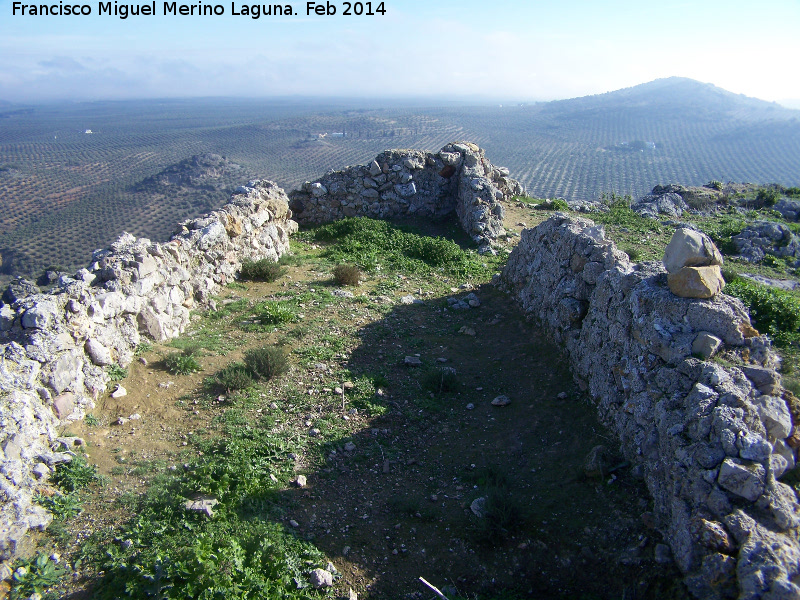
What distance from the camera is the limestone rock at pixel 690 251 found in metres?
5.36

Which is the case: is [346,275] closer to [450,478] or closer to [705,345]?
[450,478]

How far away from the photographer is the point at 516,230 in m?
15.5

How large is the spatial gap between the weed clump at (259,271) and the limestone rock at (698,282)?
8476 mm

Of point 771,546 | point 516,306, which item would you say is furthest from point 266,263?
point 771,546

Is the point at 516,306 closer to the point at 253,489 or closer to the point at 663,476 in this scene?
the point at 663,476

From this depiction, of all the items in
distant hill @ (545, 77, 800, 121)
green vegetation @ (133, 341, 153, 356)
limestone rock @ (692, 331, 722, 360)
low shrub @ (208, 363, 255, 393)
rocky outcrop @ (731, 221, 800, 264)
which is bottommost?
low shrub @ (208, 363, 255, 393)

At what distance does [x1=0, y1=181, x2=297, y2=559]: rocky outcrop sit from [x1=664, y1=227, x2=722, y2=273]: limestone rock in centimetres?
730

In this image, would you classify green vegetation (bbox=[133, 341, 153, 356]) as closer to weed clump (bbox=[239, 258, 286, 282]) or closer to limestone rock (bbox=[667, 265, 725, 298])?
weed clump (bbox=[239, 258, 286, 282])

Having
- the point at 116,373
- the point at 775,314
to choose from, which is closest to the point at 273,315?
the point at 116,373

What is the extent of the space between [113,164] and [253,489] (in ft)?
256

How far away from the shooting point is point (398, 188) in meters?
16.4

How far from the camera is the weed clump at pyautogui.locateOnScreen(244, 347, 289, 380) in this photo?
7426 mm

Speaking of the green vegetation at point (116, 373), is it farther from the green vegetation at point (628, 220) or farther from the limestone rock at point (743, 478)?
the green vegetation at point (628, 220)

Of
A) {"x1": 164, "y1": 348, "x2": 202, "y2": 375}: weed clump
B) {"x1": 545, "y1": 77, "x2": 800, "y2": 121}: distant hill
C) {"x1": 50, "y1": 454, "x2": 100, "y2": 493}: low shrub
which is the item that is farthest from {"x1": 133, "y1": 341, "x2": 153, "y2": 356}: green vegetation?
{"x1": 545, "y1": 77, "x2": 800, "y2": 121}: distant hill
